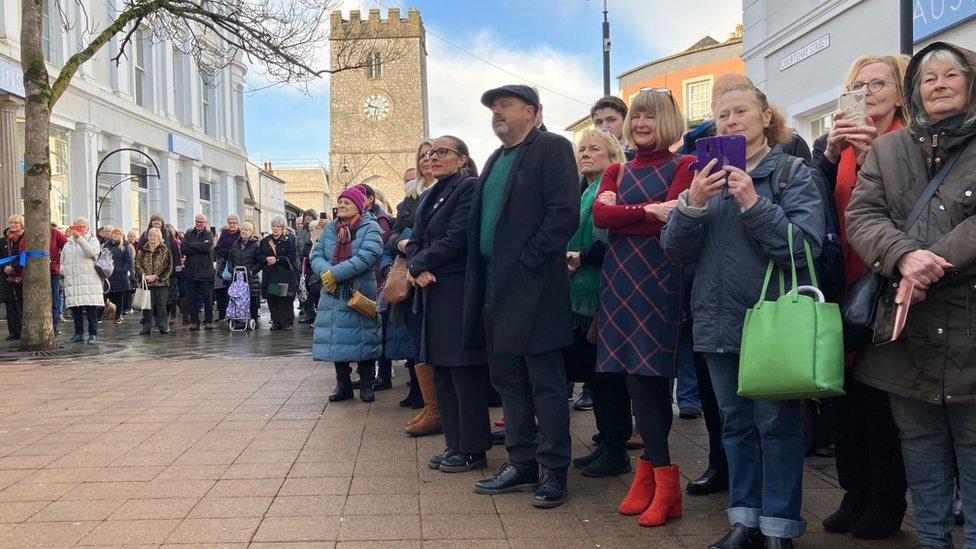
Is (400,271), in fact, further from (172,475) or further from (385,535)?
(385,535)

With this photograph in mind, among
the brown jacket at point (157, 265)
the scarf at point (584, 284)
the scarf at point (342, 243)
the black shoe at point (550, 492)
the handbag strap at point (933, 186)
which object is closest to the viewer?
the handbag strap at point (933, 186)

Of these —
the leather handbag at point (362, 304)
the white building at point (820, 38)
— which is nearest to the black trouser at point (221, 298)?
the leather handbag at point (362, 304)

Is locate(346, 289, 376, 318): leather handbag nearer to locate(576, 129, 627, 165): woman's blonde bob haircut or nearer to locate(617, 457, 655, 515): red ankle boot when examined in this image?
locate(576, 129, 627, 165): woman's blonde bob haircut

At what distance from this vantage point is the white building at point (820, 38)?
12.2 m

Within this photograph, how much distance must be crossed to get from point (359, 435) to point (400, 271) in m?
1.23

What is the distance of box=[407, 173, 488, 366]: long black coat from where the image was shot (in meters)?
4.99

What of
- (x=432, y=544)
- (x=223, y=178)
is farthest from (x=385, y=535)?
(x=223, y=178)

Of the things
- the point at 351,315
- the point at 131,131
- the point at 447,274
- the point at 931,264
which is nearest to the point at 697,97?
the point at 131,131

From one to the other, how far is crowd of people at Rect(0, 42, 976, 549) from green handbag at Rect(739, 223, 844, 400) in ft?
0.67

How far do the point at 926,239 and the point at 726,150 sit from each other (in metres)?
0.79

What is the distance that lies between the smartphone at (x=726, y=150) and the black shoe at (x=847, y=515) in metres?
1.62

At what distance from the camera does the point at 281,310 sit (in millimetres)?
15734

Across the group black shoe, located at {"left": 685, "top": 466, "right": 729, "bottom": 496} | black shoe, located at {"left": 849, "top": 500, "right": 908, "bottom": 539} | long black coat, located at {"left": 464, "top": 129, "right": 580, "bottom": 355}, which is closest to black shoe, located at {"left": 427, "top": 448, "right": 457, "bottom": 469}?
long black coat, located at {"left": 464, "top": 129, "right": 580, "bottom": 355}

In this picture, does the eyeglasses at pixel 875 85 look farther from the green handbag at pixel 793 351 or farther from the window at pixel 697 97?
the window at pixel 697 97
